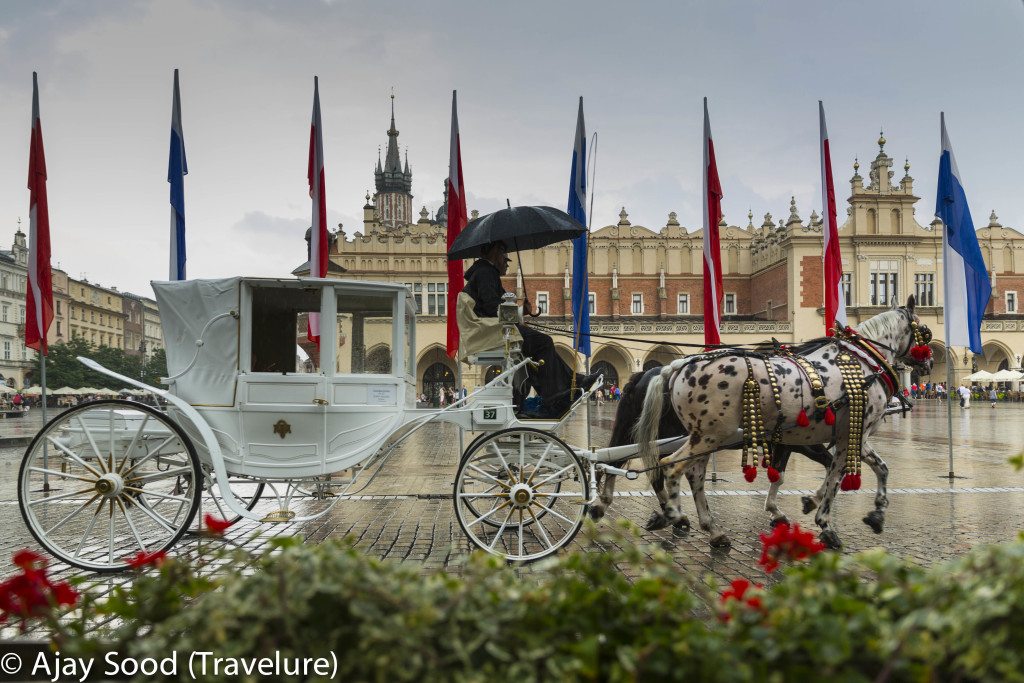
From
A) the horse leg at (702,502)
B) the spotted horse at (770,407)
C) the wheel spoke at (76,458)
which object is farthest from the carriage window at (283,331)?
the horse leg at (702,502)

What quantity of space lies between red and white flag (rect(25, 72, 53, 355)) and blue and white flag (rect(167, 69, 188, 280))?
148 cm

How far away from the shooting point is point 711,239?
976cm

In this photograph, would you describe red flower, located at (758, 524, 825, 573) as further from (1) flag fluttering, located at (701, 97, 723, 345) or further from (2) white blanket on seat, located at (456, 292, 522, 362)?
(1) flag fluttering, located at (701, 97, 723, 345)

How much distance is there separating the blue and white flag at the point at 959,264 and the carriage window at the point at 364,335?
7305 millimetres

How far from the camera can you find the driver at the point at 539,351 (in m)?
5.04

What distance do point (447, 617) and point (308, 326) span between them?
12.2 feet

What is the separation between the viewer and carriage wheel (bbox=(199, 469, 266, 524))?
492cm

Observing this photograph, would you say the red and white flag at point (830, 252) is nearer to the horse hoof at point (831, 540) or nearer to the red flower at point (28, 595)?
the horse hoof at point (831, 540)

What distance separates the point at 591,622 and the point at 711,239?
28.4ft

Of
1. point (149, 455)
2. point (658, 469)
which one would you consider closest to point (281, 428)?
point (149, 455)

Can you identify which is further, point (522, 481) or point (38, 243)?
point (38, 243)

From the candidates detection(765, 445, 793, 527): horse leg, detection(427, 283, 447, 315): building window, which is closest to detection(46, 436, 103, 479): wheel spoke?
detection(765, 445, 793, 527): horse leg

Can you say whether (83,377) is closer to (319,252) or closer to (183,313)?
(319,252)

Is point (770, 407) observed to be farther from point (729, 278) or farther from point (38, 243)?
point (729, 278)
